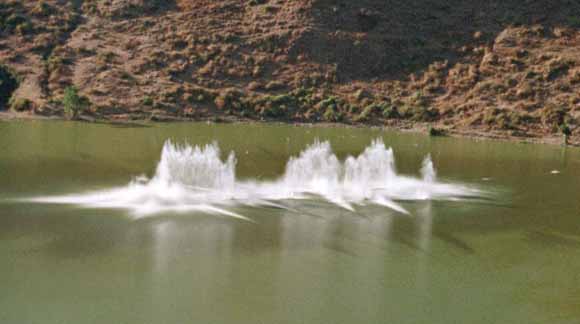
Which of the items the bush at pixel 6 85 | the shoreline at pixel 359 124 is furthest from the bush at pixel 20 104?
the bush at pixel 6 85

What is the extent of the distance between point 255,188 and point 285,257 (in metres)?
8.16

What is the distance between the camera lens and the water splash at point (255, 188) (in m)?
21.4

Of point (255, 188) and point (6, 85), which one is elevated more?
point (6, 85)

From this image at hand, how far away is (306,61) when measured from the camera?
5812cm

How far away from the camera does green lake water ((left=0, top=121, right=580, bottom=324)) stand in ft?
42.8

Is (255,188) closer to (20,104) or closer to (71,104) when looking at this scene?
(71,104)

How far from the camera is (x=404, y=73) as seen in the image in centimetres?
5781

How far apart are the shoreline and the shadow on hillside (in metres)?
10.4

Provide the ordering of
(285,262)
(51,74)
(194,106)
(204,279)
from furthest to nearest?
(51,74)
(194,106)
(285,262)
(204,279)

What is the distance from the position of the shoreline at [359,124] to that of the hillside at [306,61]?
45cm

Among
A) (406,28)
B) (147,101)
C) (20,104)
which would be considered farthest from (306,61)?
(20,104)

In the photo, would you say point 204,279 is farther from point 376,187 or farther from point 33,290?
point 376,187

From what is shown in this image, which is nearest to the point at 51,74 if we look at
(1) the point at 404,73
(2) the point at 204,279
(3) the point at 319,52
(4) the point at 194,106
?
(4) the point at 194,106

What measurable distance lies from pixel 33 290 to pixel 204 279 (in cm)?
362
